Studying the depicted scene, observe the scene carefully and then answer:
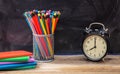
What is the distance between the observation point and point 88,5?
1.30m

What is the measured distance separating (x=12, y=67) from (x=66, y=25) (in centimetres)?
37

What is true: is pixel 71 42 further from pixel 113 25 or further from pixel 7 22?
pixel 7 22

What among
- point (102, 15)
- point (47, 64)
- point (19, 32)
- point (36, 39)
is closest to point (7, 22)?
point (19, 32)

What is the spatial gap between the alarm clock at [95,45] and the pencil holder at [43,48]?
5.9 inches

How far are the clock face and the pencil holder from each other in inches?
6.2

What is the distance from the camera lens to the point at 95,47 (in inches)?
47.0

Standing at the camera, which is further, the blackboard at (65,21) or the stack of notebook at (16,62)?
the blackboard at (65,21)

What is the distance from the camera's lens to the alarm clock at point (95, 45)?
3.90ft

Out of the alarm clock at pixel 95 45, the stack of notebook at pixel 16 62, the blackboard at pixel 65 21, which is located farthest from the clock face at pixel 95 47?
the stack of notebook at pixel 16 62

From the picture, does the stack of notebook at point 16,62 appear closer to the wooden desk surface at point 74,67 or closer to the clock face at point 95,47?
the wooden desk surface at point 74,67

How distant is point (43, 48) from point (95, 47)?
0.23m

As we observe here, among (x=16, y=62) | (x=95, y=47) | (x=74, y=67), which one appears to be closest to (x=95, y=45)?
(x=95, y=47)

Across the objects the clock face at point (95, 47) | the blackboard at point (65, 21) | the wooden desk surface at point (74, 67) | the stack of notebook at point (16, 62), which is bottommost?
the wooden desk surface at point (74, 67)

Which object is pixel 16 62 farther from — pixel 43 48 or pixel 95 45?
pixel 95 45
